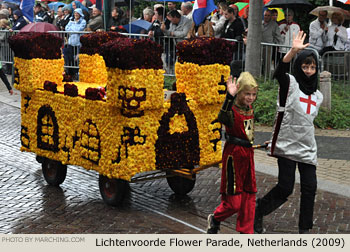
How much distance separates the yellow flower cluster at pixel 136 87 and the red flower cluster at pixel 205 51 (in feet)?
1.71

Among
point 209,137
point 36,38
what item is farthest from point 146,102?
point 36,38

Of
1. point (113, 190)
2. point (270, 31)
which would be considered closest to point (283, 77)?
point (113, 190)

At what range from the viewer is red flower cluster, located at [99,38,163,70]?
6684mm

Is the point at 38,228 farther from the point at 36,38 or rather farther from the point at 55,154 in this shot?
the point at 36,38

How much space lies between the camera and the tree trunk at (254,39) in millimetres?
13547

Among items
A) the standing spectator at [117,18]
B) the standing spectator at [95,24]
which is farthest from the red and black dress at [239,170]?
the standing spectator at [95,24]

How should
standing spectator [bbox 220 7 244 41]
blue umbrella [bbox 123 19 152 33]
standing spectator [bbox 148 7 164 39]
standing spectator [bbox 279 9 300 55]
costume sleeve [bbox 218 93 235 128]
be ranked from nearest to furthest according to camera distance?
costume sleeve [bbox 218 93 235 128] → standing spectator [bbox 220 7 244 41] → standing spectator [bbox 148 7 164 39] → standing spectator [bbox 279 9 300 55] → blue umbrella [bbox 123 19 152 33]

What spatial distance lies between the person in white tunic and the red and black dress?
1.22ft

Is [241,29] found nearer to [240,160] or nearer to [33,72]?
[33,72]

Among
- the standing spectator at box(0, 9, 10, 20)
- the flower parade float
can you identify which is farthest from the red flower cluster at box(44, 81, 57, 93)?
the standing spectator at box(0, 9, 10, 20)

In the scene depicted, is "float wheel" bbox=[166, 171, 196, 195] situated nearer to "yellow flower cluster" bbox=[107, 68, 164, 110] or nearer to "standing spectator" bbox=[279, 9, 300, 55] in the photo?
"yellow flower cluster" bbox=[107, 68, 164, 110]

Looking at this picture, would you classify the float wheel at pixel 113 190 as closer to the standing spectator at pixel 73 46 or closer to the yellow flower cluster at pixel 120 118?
the yellow flower cluster at pixel 120 118

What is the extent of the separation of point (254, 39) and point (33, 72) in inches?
252

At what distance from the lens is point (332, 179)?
8.54m
